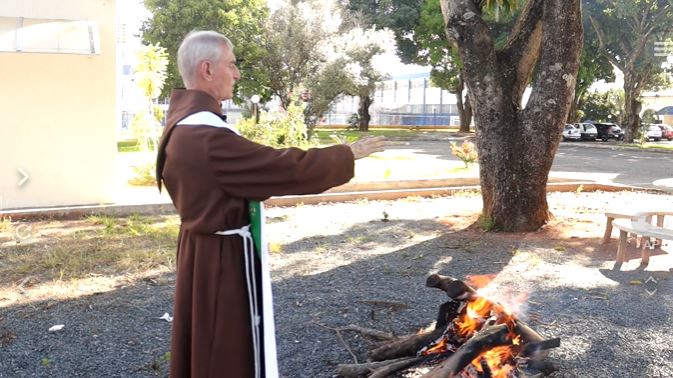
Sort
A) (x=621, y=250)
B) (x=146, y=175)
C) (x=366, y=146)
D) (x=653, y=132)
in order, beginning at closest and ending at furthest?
(x=366, y=146)
(x=621, y=250)
(x=146, y=175)
(x=653, y=132)

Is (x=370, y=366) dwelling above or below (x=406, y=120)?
below

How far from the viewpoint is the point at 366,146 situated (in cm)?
271

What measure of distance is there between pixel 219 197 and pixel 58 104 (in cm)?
740

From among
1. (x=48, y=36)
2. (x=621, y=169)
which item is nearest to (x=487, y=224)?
(x=48, y=36)

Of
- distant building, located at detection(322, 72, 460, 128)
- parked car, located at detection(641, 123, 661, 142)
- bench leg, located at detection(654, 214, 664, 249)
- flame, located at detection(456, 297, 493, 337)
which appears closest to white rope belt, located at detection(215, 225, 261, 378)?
flame, located at detection(456, 297, 493, 337)

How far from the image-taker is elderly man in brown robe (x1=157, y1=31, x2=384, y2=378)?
2457mm

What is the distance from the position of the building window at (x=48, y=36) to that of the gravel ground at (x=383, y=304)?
3391 millimetres

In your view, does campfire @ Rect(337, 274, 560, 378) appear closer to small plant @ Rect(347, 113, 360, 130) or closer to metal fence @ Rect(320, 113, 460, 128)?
small plant @ Rect(347, 113, 360, 130)

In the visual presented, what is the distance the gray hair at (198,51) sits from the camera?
2568 mm

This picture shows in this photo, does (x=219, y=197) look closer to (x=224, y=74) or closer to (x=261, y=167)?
(x=261, y=167)

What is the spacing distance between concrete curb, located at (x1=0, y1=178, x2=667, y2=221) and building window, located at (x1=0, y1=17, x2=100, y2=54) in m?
2.13

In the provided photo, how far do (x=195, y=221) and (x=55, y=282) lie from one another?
403cm

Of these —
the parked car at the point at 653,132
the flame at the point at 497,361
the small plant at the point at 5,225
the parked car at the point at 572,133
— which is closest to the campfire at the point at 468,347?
the flame at the point at 497,361

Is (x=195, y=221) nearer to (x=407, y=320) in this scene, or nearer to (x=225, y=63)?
(x=225, y=63)
